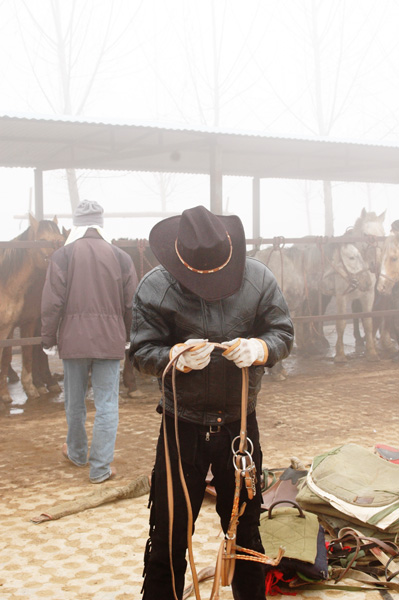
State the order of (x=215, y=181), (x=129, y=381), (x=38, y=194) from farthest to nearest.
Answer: (x=38, y=194) < (x=215, y=181) < (x=129, y=381)

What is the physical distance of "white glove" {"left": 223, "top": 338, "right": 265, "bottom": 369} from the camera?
7.25 ft

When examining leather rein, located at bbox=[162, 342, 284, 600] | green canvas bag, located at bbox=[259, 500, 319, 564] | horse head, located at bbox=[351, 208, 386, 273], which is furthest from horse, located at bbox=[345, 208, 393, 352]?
leather rein, located at bbox=[162, 342, 284, 600]

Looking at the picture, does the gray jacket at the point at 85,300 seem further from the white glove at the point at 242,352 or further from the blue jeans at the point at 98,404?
the white glove at the point at 242,352

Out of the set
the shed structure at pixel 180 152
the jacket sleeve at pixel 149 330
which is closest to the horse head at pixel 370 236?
the shed structure at pixel 180 152

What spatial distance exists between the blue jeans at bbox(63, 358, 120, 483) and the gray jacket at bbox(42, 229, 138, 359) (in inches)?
6.2

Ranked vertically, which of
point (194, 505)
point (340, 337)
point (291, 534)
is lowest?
point (291, 534)

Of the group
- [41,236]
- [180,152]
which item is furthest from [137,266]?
[180,152]

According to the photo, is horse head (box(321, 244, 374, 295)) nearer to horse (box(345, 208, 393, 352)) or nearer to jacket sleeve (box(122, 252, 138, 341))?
horse (box(345, 208, 393, 352))

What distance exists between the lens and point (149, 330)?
7.92 feet

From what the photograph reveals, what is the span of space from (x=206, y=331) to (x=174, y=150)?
7.38 meters

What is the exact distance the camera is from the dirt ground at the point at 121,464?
3.03 meters

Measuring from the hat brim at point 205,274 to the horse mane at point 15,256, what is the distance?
4.93m

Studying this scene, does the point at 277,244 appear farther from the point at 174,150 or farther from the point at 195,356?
the point at 195,356

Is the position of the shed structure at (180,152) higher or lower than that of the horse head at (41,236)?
higher
